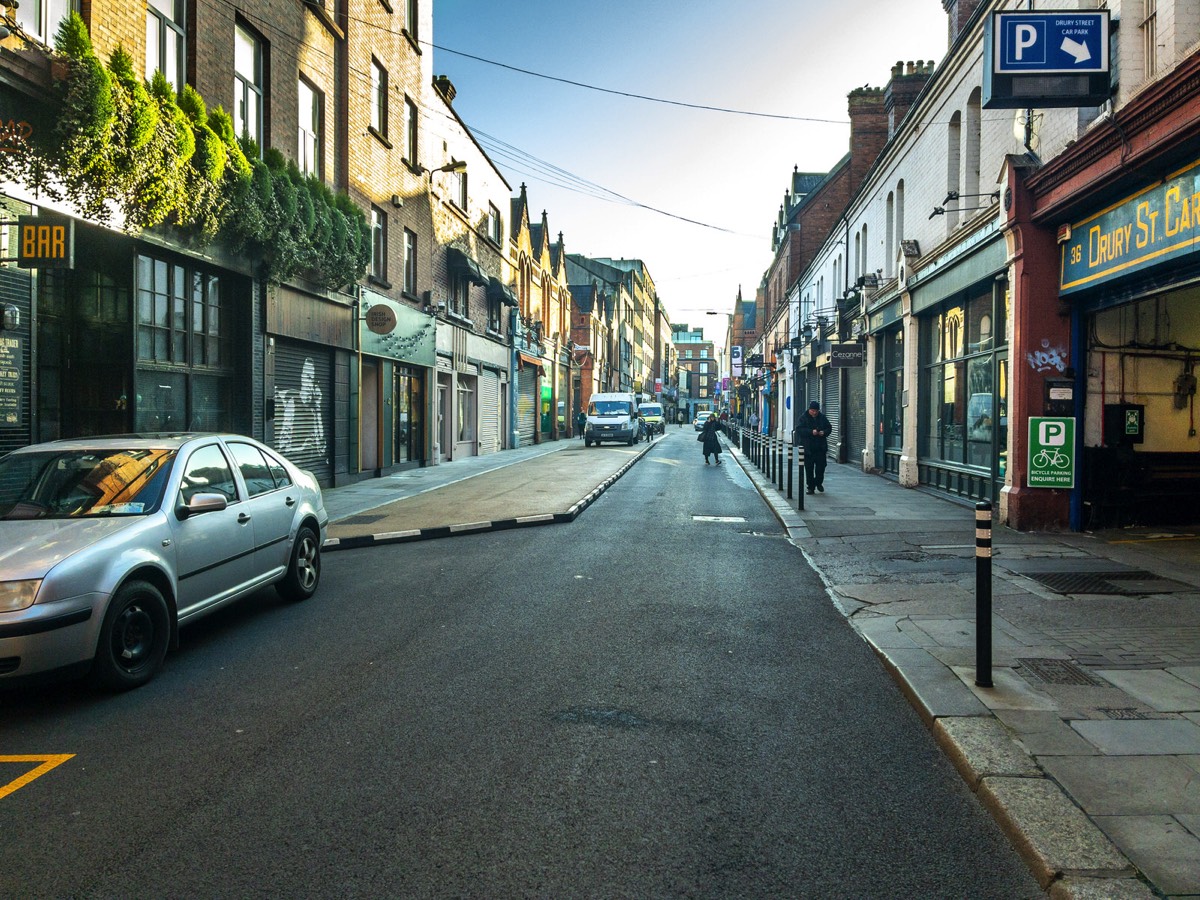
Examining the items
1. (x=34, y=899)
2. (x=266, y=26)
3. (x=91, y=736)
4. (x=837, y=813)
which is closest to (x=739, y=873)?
(x=837, y=813)

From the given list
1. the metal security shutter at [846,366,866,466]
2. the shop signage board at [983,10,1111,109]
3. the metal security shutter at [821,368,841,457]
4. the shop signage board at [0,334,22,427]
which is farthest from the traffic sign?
the metal security shutter at [821,368,841,457]

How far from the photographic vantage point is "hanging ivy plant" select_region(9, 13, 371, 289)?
966 cm

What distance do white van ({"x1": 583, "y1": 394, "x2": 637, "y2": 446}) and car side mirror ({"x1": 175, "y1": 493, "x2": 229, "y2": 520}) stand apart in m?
33.2

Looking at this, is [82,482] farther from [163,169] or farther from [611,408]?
[611,408]

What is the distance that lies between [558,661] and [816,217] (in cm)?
4036

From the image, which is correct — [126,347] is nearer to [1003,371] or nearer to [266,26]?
[266,26]

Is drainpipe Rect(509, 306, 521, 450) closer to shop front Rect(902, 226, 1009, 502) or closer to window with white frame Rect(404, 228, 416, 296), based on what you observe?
Result: window with white frame Rect(404, 228, 416, 296)

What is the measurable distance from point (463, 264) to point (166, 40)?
14.7 m

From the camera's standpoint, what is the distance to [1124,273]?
383 inches

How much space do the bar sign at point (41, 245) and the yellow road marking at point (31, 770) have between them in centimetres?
613

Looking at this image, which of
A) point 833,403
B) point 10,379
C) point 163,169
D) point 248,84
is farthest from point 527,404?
point 10,379

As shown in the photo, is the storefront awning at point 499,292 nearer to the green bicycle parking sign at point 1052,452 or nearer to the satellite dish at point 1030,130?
the satellite dish at point 1030,130

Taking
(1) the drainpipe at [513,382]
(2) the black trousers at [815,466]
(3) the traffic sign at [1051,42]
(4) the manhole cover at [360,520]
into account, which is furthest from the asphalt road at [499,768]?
(1) the drainpipe at [513,382]

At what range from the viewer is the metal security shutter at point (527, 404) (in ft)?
125
